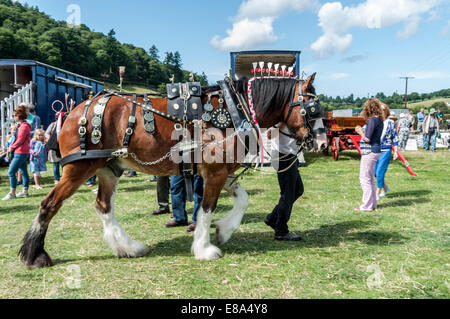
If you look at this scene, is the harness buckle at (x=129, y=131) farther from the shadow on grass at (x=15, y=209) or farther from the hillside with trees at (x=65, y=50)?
the hillside with trees at (x=65, y=50)

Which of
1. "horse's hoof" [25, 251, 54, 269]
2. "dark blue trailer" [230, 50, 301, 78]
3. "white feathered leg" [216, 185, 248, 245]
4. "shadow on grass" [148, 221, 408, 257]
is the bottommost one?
"shadow on grass" [148, 221, 408, 257]

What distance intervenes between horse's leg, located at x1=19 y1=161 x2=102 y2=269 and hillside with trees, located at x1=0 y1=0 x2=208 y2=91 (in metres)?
35.9

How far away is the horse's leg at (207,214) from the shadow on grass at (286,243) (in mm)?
272

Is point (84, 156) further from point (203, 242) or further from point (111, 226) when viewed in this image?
point (203, 242)

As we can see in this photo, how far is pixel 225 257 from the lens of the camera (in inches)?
153

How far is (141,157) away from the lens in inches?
148

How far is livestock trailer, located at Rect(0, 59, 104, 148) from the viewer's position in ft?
A: 39.9

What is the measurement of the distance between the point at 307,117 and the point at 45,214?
311 centimetres

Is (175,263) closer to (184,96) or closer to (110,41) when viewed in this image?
(184,96)

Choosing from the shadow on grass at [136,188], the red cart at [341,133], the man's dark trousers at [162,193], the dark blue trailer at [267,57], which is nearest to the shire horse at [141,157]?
the man's dark trousers at [162,193]

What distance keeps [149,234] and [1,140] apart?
967 cm

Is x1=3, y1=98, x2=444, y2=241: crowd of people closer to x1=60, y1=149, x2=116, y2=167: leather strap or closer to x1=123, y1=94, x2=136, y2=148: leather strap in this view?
x1=60, y1=149, x2=116, y2=167: leather strap

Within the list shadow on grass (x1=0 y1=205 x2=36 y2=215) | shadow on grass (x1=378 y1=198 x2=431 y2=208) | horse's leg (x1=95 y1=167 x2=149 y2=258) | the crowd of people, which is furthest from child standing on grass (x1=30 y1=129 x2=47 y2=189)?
shadow on grass (x1=378 y1=198 x2=431 y2=208)

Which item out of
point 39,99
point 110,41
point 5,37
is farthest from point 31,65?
point 110,41
